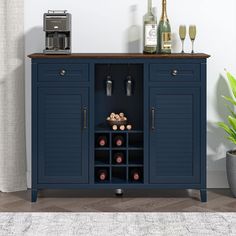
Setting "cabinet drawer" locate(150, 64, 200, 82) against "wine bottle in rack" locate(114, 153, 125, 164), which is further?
"wine bottle in rack" locate(114, 153, 125, 164)

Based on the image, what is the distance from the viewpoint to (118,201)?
4.37 meters

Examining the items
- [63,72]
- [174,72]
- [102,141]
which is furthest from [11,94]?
[174,72]

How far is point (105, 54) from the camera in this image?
4406 millimetres

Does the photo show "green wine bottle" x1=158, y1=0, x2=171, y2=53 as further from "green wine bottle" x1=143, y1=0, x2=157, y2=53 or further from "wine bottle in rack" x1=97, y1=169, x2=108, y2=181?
"wine bottle in rack" x1=97, y1=169, x2=108, y2=181

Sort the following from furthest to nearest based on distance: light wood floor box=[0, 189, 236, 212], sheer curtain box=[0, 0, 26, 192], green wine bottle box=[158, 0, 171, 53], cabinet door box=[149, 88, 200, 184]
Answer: sheer curtain box=[0, 0, 26, 192] < green wine bottle box=[158, 0, 171, 53] < cabinet door box=[149, 88, 200, 184] < light wood floor box=[0, 189, 236, 212]

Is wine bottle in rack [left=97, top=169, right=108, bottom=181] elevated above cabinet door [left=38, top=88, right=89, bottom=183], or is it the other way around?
cabinet door [left=38, top=88, right=89, bottom=183]

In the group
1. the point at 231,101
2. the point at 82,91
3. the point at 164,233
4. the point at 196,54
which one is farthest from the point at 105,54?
the point at 164,233

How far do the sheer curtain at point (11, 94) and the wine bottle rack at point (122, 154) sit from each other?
0.55 meters

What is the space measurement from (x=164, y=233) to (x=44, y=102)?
1192mm

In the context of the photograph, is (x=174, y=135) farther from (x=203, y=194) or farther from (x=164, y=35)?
(x=164, y=35)

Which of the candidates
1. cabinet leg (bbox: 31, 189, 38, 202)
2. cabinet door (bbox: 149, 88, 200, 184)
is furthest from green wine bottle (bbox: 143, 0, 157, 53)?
cabinet leg (bbox: 31, 189, 38, 202)

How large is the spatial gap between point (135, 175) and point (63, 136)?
0.52 metres

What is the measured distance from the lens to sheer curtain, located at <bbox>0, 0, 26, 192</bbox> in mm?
4594

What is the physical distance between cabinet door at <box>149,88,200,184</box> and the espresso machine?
24.8 inches
